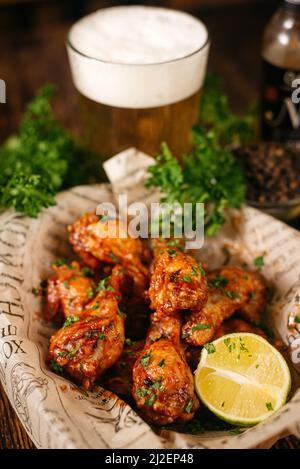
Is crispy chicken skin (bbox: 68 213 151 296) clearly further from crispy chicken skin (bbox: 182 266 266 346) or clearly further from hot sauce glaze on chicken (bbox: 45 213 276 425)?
crispy chicken skin (bbox: 182 266 266 346)

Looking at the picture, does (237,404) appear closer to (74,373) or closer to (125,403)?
(125,403)

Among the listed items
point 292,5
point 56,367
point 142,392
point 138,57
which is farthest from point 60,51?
point 142,392

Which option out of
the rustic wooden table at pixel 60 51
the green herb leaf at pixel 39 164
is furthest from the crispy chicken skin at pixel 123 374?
the rustic wooden table at pixel 60 51

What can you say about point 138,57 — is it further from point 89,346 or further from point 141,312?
point 89,346

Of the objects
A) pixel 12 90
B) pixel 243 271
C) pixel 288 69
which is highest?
pixel 288 69

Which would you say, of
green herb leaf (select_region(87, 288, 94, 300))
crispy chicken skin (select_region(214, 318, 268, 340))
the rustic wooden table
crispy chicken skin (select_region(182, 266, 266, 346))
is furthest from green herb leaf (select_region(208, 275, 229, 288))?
the rustic wooden table

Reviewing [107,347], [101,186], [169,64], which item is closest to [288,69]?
[169,64]
